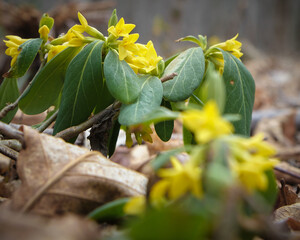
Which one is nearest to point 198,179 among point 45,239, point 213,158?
point 213,158

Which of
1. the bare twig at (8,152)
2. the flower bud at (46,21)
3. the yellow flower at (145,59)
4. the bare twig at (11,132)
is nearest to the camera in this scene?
the bare twig at (11,132)

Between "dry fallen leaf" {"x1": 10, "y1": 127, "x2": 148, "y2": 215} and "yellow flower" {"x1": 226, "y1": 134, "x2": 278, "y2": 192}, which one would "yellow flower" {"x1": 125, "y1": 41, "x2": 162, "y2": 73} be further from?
"yellow flower" {"x1": 226, "y1": 134, "x2": 278, "y2": 192}

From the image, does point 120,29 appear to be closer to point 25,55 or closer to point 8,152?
point 25,55

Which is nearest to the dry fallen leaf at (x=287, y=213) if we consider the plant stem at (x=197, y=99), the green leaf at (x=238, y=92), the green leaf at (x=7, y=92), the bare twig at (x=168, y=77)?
the green leaf at (x=238, y=92)

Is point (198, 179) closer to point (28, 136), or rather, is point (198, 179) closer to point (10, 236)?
point (10, 236)

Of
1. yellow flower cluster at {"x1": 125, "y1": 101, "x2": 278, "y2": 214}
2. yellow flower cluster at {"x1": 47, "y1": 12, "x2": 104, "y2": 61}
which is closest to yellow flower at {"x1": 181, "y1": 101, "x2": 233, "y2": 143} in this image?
yellow flower cluster at {"x1": 125, "y1": 101, "x2": 278, "y2": 214}

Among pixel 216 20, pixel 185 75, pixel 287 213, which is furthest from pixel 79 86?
pixel 216 20

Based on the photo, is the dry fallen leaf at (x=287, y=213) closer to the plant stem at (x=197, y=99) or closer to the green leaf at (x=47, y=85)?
the plant stem at (x=197, y=99)
